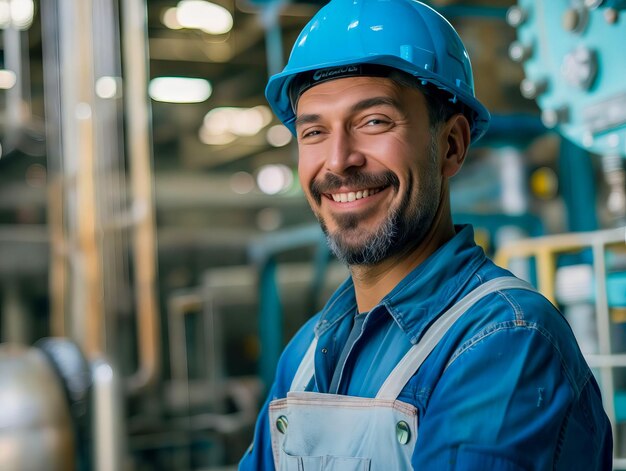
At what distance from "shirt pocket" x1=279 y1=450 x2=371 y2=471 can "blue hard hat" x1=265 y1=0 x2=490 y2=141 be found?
55 centimetres

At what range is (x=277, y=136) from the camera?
7145mm

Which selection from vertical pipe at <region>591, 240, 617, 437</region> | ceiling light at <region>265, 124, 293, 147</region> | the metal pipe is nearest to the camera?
vertical pipe at <region>591, 240, 617, 437</region>

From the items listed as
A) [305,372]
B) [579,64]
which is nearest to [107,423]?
[305,372]

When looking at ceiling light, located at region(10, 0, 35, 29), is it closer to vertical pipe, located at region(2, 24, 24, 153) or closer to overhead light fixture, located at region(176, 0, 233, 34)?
vertical pipe, located at region(2, 24, 24, 153)

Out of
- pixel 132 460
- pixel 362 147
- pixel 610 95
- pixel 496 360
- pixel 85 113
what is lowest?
pixel 132 460

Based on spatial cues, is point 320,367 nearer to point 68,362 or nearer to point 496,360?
point 496,360

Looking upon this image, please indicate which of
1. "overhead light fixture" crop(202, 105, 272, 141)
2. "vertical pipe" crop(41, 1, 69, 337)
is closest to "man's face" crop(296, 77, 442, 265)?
"vertical pipe" crop(41, 1, 69, 337)

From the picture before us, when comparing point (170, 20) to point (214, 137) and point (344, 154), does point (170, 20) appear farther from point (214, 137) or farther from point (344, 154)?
point (344, 154)

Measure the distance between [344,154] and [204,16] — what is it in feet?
18.7

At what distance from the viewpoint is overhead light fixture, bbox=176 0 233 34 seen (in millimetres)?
6434

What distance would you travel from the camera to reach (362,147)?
1.18m

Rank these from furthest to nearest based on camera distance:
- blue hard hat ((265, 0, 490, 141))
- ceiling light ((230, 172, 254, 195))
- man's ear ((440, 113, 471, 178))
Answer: ceiling light ((230, 172, 254, 195)), man's ear ((440, 113, 471, 178)), blue hard hat ((265, 0, 490, 141))

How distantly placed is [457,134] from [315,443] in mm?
536

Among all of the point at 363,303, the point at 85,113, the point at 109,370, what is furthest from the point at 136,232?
the point at 363,303
